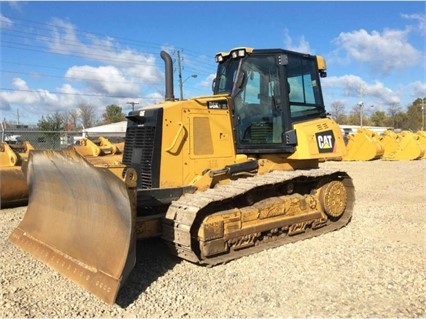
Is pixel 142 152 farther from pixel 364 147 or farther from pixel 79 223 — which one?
pixel 364 147

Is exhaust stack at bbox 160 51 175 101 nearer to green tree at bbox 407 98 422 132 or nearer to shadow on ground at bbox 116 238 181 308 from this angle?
shadow on ground at bbox 116 238 181 308

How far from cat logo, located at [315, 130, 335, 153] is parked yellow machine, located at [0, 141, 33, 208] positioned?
5.87 m

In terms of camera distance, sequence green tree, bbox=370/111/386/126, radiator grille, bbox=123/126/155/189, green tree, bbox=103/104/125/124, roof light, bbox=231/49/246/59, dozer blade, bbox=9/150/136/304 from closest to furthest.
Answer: dozer blade, bbox=9/150/136/304 < radiator grille, bbox=123/126/155/189 < roof light, bbox=231/49/246/59 < green tree, bbox=103/104/125/124 < green tree, bbox=370/111/386/126

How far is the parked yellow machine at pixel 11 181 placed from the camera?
899 centimetres

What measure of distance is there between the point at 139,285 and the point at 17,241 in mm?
2521

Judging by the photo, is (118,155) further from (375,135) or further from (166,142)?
(375,135)

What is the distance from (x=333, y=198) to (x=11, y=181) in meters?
6.47

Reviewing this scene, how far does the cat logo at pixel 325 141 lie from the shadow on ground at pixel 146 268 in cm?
293

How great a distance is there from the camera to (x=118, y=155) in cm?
1052

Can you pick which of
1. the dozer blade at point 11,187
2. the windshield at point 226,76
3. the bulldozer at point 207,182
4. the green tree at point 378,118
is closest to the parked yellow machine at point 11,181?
the dozer blade at point 11,187

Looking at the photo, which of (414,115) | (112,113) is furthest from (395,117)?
(112,113)

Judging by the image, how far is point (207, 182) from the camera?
6000mm

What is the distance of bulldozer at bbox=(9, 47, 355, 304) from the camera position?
16.0ft

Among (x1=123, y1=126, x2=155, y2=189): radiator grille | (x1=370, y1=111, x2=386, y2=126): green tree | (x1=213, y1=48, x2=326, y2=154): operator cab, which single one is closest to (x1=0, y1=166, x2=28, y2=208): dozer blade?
(x1=123, y1=126, x2=155, y2=189): radiator grille
